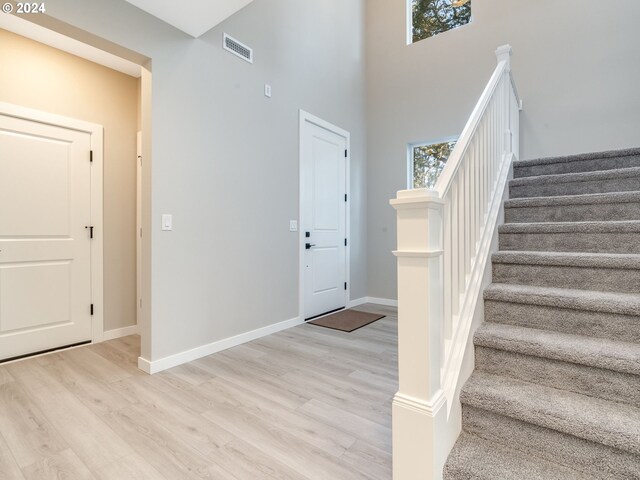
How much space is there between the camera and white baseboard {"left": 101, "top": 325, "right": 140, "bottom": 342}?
10.4ft

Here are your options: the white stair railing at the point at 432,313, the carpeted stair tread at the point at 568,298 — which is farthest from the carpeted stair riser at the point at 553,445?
the carpeted stair tread at the point at 568,298

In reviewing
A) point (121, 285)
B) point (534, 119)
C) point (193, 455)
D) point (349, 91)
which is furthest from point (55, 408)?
point (534, 119)

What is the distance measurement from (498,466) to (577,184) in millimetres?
2059

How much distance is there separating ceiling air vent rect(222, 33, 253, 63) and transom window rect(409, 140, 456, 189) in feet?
8.27

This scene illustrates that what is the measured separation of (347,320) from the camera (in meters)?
3.81

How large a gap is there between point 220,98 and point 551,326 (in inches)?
113

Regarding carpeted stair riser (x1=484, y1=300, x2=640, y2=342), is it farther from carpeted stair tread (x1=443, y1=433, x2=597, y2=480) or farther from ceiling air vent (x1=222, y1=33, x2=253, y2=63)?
ceiling air vent (x1=222, y1=33, x2=253, y2=63)

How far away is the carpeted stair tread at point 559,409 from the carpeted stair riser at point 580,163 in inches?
79.4

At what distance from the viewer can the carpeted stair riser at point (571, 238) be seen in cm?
176

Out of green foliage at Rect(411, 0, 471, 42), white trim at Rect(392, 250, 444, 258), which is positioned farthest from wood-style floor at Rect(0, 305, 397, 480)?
green foliage at Rect(411, 0, 471, 42)

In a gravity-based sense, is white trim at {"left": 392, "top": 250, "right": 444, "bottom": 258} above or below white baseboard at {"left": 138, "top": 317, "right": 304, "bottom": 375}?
above

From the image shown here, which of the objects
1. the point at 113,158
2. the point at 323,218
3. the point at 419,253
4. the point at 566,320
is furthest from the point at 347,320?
the point at 113,158

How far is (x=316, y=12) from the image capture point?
3951mm

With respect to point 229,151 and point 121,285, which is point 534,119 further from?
point 121,285
